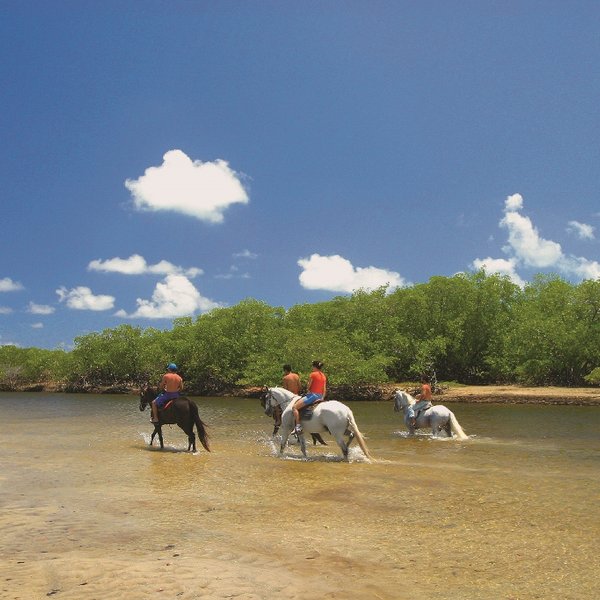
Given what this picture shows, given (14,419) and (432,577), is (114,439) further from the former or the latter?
(432,577)

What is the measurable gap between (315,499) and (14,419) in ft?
79.6

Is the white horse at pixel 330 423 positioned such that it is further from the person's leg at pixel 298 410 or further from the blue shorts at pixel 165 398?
the blue shorts at pixel 165 398

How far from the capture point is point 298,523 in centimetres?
800

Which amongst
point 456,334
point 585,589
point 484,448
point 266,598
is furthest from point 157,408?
point 456,334

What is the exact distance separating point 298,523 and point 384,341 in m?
44.8

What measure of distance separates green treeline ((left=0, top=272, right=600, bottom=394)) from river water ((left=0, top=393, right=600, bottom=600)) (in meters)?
28.7

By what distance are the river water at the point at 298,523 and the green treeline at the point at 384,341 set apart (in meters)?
28.7

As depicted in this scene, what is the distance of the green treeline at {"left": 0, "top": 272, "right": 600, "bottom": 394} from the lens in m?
44.6

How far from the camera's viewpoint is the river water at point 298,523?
18.5ft

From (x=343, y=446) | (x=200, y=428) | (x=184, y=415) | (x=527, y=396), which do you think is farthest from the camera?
(x=527, y=396)

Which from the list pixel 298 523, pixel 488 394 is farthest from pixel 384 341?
pixel 298 523

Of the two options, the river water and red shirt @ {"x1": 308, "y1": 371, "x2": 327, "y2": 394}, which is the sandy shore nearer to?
the river water

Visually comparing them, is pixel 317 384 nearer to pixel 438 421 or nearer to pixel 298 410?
pixel 298 410

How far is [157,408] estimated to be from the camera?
51.8 feet
